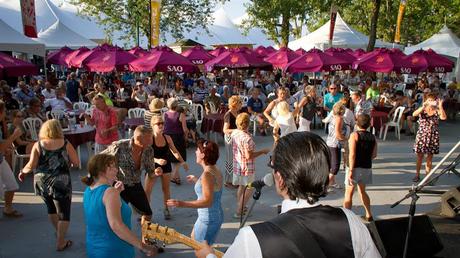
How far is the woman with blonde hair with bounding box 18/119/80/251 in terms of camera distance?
4773mm

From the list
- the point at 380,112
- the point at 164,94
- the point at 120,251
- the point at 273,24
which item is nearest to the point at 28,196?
the point at 120,251

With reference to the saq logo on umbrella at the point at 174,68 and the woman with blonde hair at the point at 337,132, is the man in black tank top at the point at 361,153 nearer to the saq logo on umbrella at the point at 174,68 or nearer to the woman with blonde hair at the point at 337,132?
the woman with blonde hair at the point at 337,132

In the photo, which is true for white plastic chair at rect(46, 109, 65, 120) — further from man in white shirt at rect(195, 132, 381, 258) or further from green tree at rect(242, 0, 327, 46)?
green tree at rect(242, 0, 327, 46)

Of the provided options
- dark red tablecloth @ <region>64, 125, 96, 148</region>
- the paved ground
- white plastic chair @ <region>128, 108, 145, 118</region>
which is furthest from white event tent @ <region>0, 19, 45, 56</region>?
dark red tablecloth @ <region>64, 125, 96, 148</region>

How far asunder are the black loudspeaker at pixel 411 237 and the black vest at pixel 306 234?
3.35 meters

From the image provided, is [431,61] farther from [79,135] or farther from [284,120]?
[79,135]

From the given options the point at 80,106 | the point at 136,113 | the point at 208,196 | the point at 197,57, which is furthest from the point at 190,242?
the point at 197,57

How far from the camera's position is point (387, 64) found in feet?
47.5

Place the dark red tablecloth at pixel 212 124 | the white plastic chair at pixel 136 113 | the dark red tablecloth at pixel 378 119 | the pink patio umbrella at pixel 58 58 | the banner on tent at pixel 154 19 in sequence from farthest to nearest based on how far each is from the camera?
1. the banner on tent at pixel 154 19
2. the pink patio umbrella at pixel 58 58
3. the dark red tablecloth at pixel 378 119
4. the white plastic chair at pixel 136 113
5. the dark red tablecloth at pixel 212 124

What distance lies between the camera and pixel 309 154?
170 centimetres

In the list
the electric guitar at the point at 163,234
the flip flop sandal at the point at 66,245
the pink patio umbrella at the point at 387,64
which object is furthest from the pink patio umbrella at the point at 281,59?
the electric guitar at the point at 163,234

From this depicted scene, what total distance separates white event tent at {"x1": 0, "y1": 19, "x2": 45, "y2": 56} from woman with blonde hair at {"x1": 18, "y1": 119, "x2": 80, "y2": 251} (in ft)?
28.5

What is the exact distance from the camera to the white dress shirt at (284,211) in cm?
153

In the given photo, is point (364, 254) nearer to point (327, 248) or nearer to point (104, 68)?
point (327, 248)
